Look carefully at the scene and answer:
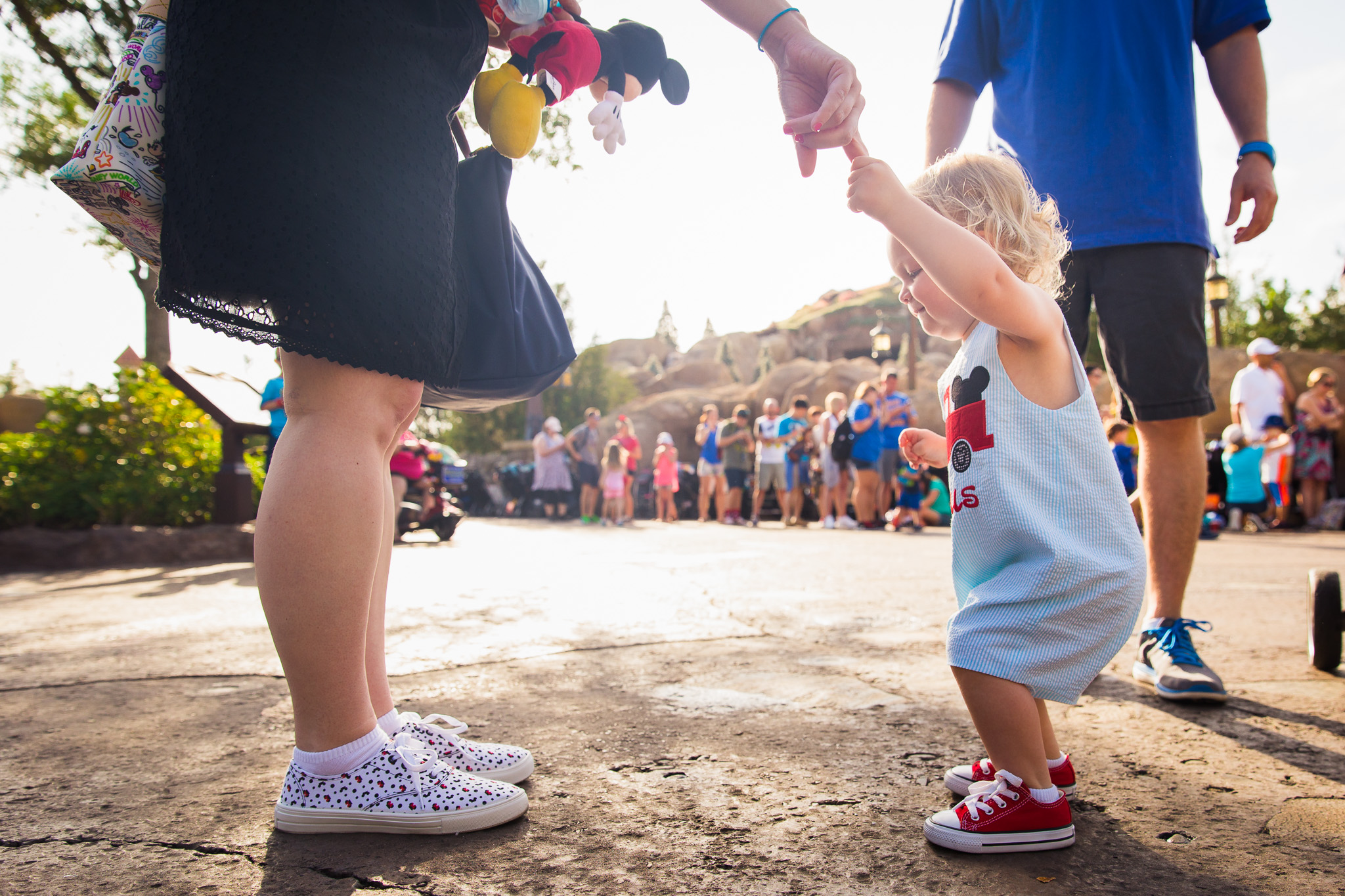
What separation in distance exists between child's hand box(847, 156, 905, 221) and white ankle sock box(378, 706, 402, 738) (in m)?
1.08

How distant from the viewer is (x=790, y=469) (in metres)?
10.4

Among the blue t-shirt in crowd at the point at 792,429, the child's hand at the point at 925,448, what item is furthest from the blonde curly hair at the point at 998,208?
the blue t-shirt in crowd at the point at 792,429

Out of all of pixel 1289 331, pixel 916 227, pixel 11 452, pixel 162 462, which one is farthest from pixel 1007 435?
pixel 1289 331

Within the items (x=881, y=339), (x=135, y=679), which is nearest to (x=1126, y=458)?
(x=135, y=679)

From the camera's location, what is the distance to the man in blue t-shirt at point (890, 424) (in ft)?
29.7

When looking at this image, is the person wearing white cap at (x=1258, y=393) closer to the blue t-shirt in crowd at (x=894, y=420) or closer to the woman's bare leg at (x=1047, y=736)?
the blue t-shirt in crowd at (x=894, y=420)

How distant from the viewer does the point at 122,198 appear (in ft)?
3.82

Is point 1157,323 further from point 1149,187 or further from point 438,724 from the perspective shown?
point 438,724

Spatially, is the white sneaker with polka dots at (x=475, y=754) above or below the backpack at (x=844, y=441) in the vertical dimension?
below

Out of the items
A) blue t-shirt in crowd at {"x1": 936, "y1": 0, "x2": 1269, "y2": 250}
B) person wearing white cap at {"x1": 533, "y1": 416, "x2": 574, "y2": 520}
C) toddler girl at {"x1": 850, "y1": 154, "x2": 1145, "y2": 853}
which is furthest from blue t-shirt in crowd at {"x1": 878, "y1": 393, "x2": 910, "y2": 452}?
toddler girl at {"x1": 850, "y1": 154, "x2": 1145, "y2": 853}

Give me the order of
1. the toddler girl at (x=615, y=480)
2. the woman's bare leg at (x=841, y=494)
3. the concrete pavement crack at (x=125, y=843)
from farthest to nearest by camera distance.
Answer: the toddler girl at (x=615, y=480) → the woman's bare leg at (x=841, y=494) → the concrete pavement crack at (x=125, y=843)

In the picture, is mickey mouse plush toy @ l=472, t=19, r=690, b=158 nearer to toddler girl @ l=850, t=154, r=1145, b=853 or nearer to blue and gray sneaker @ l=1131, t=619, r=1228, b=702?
toddler girl @ l=850, t=154, r=1145, b=853

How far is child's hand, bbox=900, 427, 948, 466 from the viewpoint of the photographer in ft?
4.98

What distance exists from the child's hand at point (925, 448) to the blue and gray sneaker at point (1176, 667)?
2.43 ft
